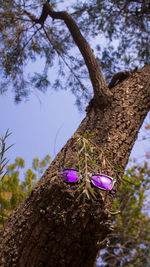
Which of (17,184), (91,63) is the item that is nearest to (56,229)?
(91,63)

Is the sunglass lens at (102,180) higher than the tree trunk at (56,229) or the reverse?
higher

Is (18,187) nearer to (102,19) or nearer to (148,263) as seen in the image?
(102,19)

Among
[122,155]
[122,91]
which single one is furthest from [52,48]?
[122,155]

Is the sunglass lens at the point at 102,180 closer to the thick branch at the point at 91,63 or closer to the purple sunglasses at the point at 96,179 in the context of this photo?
the purple sunglasses at the point at 96,179

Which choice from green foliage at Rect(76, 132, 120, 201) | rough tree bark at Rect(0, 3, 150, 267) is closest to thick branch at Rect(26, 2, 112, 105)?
rough tree bark at Rect(0, 3, 150, 267)

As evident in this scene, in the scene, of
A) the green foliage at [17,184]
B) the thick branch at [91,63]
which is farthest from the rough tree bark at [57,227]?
the green foliage at [17,184]

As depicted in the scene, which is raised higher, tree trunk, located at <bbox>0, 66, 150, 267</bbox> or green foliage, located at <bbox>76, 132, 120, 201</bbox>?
green foliage, located at <bbox>76, 132, 120, 201</bbox>

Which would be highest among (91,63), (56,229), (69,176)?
(91,63)

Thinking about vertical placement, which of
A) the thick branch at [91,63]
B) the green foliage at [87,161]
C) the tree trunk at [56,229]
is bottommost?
the tree trunk at [56,229]

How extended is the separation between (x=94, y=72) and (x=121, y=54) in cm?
143

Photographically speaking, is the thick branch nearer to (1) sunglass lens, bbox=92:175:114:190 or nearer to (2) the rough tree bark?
(2) the rough tree bark

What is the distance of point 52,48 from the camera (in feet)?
7.63

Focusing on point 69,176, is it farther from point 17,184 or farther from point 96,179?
point 17,184

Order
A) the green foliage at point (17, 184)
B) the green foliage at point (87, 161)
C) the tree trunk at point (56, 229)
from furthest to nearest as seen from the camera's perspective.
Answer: the green foliage at point (17, 184) → the tree trunk at point (56, 229) → the green foliage at point (87, 161)
